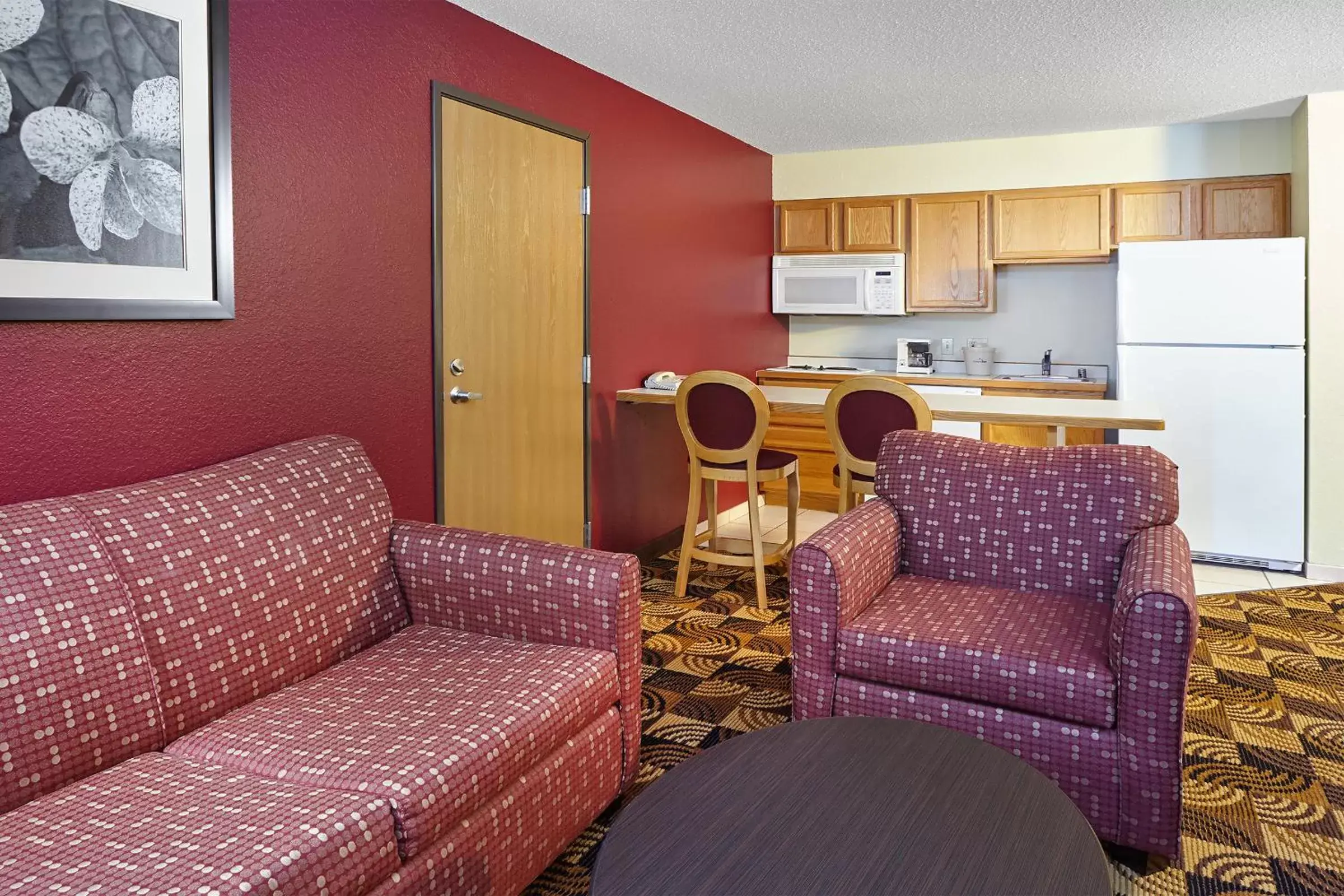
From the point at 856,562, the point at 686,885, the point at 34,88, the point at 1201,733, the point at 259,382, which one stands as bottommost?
the point at 1201,733

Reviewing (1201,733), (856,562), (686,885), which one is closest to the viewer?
(686,885)

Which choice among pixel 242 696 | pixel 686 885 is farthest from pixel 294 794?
pixel 686 885

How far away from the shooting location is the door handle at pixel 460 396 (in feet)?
10.8

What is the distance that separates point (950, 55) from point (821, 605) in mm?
2611

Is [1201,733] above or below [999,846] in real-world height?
below

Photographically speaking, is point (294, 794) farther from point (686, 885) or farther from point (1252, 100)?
point (1252, 100)

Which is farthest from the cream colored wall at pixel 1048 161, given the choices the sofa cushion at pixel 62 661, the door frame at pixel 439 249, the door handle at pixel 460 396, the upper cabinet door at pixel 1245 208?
the sofa cushion at pixel 62 661

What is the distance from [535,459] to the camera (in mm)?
3803

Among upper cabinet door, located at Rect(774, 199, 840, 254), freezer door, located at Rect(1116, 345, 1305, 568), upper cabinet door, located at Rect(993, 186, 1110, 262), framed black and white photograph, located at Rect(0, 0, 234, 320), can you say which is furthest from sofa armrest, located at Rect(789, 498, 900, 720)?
upper cabinet door, located at Rect(774, 199, 840, 254)

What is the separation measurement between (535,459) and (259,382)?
1.40 meters

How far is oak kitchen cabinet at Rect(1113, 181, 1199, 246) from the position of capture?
5102 millimetres

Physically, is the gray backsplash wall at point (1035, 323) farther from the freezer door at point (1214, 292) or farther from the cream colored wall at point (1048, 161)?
the freezer door at point (1214, 292)

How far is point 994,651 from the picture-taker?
2.14 m

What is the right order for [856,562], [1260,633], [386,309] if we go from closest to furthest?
[856,562] < [386,309] < [1260,633]
